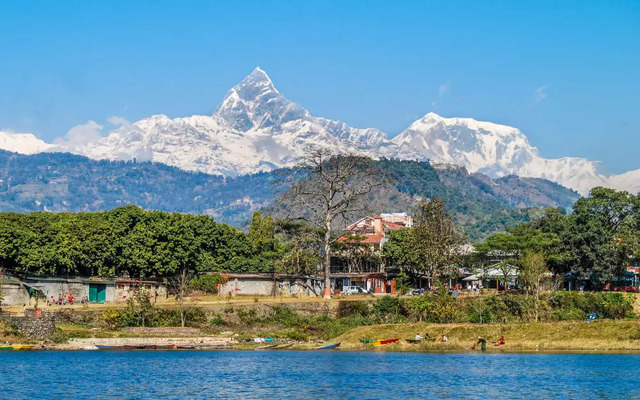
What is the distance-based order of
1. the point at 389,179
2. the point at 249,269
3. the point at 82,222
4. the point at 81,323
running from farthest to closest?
the point at 249,269 → the point at 82,222 → the point at 389,179 → the point at 81,323

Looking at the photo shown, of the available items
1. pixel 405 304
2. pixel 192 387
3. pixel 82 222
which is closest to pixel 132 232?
pixel 82 222

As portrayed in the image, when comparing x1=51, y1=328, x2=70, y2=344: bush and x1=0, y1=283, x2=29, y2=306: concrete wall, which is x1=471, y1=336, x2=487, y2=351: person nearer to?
x1=51, y1=328, x2=70, y2=344: bush

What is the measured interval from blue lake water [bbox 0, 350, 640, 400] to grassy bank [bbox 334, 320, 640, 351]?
4.19m

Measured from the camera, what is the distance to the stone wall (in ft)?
243

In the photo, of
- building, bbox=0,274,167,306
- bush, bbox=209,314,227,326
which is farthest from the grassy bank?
building, bbox=0,274,167,306

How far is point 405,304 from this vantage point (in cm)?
8794

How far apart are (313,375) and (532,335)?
24.3m

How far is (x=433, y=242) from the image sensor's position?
103688 mm

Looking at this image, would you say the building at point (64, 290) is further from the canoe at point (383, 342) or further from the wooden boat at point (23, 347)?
the canoe at point (383, 342)

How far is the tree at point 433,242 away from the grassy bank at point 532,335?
89.3ft

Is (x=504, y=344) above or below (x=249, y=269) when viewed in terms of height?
below

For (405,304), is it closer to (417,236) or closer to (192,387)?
(417,236)

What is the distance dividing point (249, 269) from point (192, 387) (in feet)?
225

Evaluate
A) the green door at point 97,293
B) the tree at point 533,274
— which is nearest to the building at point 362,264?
the tree at point 533,274
